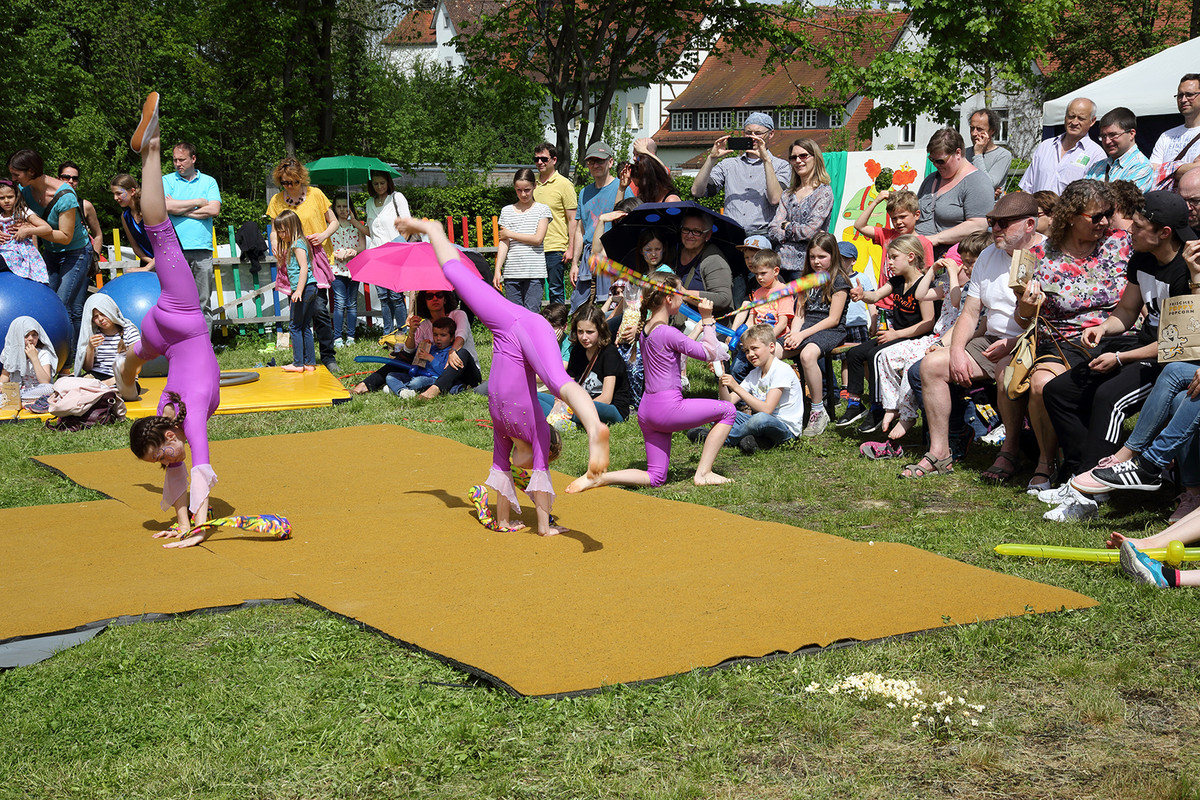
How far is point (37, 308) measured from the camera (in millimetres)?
9609

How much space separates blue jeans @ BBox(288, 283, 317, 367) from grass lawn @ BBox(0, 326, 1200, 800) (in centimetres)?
672

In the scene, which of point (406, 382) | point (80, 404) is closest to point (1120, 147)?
point (406, 382)

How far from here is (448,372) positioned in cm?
1012

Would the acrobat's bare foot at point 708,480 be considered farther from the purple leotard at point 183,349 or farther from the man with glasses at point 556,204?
the man with glasses at point 556,204

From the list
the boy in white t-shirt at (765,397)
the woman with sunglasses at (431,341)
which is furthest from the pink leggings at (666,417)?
the woman with sunglasses at (431,341)

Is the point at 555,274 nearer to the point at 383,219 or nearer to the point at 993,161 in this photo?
the point at 383,219

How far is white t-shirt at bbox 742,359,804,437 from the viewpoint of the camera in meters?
7.65

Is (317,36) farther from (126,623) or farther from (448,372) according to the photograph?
(126,623)

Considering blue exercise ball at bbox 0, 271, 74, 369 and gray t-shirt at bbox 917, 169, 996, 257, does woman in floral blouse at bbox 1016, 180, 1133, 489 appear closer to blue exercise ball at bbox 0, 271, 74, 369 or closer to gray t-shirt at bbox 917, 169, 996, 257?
gray t-shirt at bbox 917, 169, 996, 257

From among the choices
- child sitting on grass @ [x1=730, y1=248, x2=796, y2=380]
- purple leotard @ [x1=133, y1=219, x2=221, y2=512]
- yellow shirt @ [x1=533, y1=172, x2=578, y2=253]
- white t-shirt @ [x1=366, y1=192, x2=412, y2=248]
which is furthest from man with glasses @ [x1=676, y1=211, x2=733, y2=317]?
white t-shirt @ [x1=366, y1=192, x2=412, y2=248]

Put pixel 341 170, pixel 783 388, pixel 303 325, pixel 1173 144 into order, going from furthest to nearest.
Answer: pixel 341 170, pixel 303 325, pixel 1173 144, pixel 783 388

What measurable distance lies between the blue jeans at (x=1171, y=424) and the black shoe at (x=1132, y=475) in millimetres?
63

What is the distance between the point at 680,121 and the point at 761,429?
50859mm

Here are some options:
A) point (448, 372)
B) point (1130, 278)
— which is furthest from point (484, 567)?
point (448, 372)
